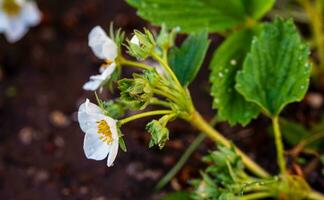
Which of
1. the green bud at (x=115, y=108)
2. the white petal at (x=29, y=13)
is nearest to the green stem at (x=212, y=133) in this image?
the green bud at (x=115, y=108)

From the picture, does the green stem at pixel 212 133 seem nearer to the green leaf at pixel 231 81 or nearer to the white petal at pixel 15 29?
the green leaf at pixel 231 81

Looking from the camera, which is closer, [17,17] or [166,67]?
[166,67]

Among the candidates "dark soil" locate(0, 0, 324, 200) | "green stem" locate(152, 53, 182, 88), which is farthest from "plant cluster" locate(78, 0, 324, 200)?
"dark soil" locate(0, 0, 324, 200)

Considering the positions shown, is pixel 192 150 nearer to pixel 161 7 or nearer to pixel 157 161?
pixel 157 161

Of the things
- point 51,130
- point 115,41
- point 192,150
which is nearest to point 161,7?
point 115,41

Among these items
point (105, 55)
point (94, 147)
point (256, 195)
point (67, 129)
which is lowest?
point (67, 129)

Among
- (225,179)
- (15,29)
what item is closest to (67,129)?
(15,29)

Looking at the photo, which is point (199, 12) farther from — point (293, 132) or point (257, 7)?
point (293, 132)
